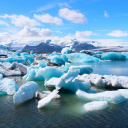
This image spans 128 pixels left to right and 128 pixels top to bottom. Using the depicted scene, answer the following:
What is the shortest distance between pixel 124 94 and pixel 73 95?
1272mm

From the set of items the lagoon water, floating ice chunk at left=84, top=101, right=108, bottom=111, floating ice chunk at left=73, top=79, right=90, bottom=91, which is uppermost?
floating ice chunk at left=73, top=79, right=90, bottom=91

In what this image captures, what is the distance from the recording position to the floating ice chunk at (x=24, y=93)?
3.77 metres

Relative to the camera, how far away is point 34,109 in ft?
11.5

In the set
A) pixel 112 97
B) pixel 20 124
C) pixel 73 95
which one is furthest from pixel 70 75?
pixel 20 124

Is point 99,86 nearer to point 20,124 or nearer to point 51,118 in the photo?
point 51,118

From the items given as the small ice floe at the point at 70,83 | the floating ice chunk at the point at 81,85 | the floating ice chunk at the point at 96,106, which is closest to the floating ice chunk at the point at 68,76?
the small ice floe at the point at 70,83

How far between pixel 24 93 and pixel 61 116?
121 cm

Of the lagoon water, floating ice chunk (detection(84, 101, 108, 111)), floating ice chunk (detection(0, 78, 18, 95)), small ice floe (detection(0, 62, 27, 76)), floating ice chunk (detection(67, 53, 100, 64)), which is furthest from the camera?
floating ice chunk (detection(67, 53, 100, 64))

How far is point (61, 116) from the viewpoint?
10.3 feet

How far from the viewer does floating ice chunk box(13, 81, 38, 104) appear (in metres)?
3.77

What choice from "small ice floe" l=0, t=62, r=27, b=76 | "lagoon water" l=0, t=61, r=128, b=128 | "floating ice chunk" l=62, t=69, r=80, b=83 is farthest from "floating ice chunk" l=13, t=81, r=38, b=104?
"small ice floe" l=0, t=62, r=27, b=76

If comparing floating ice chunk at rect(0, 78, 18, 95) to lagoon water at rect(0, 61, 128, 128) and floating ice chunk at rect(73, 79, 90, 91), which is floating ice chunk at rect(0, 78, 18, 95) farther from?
floating ice chunk at rect(73, 79, 90, 91)

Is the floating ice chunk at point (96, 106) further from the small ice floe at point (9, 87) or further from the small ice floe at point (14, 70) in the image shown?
the small ice floe at point (14, 70)

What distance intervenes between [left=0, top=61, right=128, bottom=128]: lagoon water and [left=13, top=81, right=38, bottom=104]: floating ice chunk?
0.13 metres
